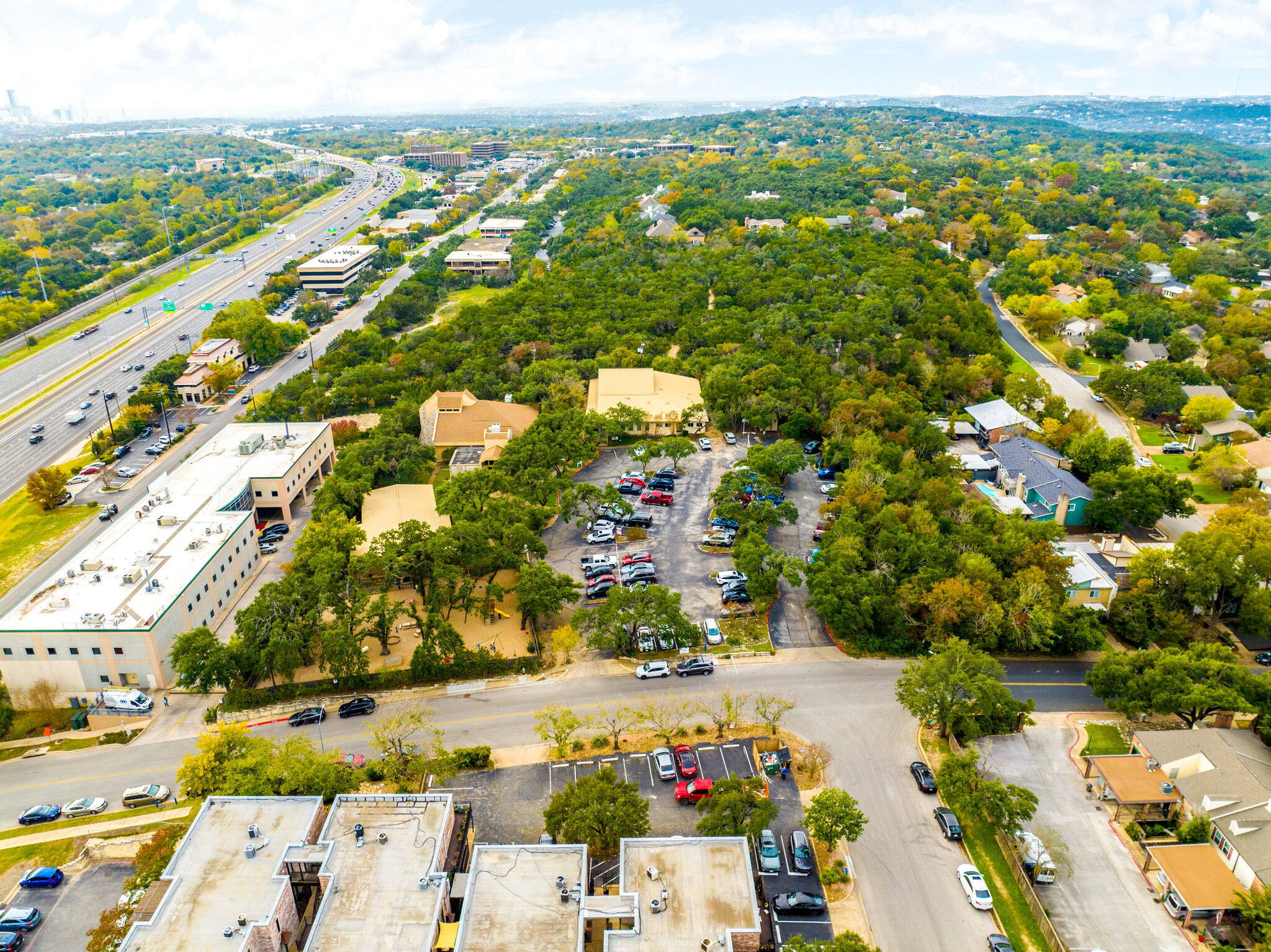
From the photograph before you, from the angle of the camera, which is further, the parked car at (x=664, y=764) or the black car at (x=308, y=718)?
the black car at (x=308, y=718)

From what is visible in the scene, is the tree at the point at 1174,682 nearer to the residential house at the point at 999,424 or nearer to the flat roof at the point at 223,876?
the residential house at the point at 999,424

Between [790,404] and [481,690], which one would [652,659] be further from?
[790,404]

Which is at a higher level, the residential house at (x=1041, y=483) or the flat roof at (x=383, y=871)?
the residential house at (x=1041, y=483)

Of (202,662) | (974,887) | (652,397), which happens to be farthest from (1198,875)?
(652,397)

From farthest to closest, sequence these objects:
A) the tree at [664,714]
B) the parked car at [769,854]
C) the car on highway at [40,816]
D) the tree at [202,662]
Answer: the tree at [202,662] → the tree at [664,714] → the car on highway at [40,816] → the parked car at [769,854]

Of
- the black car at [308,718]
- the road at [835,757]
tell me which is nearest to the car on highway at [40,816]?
the road at [835,757]

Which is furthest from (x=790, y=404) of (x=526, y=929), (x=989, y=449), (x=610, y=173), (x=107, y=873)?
(x=610, y=173)

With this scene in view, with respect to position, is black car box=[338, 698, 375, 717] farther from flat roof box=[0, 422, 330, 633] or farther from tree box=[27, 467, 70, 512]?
tree box=[27, 467, 70, 512]

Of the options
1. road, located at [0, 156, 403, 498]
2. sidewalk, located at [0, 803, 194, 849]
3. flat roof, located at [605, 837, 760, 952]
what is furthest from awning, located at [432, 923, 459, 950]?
road, located at [0, 156, 403, 498]
